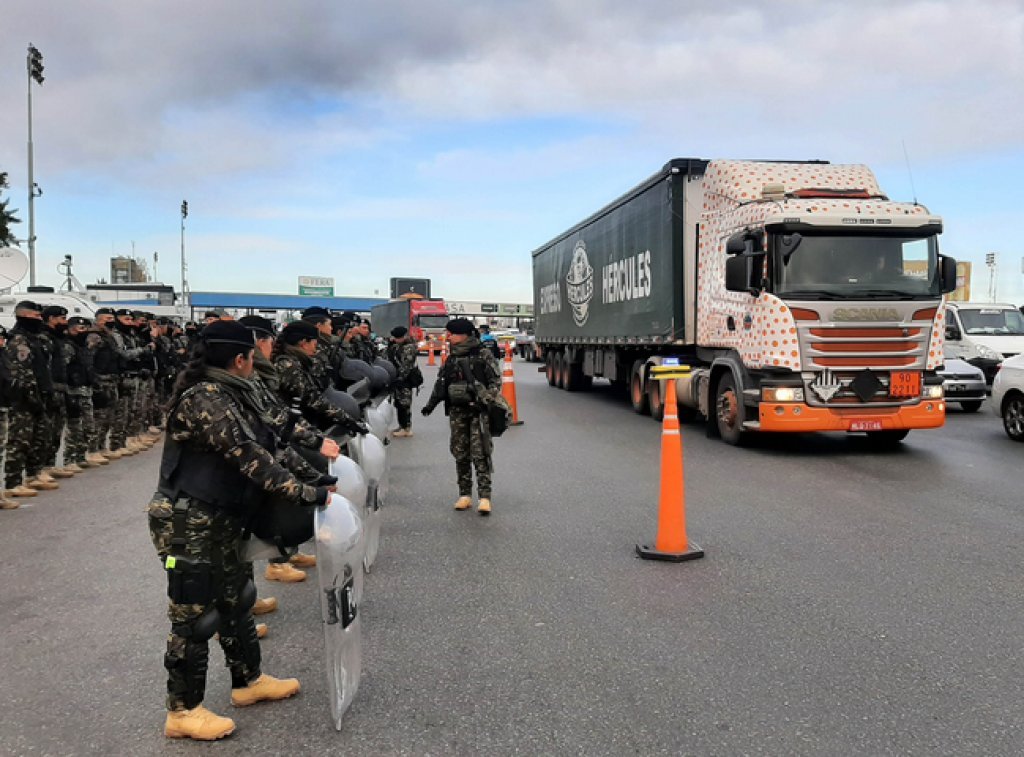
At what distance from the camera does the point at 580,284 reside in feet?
64.4

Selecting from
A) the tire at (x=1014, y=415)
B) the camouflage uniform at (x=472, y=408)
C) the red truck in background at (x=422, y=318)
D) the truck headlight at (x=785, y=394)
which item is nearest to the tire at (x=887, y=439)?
the tire at (x=1014, y=415)

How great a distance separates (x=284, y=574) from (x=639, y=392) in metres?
11.2

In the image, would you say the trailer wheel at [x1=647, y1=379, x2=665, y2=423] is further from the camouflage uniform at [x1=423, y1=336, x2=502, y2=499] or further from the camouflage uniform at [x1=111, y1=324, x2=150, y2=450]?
the camouflage uniform at [x1=111, y1=324, x2=150, y2=450]

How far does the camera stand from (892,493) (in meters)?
7.89

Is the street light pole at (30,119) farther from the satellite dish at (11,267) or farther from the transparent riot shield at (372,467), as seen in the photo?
the transparent riot shield at (372,467)

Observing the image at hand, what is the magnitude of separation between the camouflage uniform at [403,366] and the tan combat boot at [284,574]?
6.58m

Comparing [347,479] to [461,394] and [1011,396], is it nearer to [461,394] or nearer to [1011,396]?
[461,394]

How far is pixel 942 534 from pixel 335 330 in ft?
23.5

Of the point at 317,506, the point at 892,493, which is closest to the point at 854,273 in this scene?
the point at 892,493

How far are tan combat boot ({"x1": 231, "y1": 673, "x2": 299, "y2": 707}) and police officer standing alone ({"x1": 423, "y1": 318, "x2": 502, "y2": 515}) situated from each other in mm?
3584

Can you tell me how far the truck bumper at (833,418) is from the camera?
392 inches

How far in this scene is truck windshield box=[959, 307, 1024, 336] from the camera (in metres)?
18.9

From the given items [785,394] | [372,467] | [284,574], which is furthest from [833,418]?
[284,574]

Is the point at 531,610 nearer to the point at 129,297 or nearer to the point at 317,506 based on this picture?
the point at 317,506
